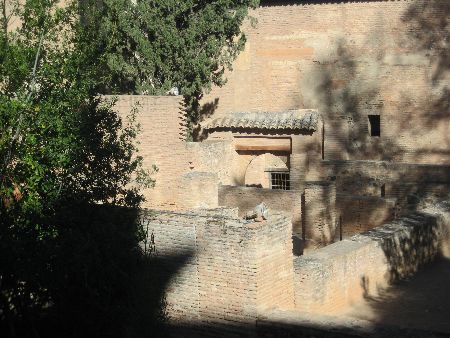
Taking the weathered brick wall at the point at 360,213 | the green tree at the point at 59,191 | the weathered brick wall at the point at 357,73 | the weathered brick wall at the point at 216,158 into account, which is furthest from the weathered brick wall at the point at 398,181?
the green tree at the point at 59,191

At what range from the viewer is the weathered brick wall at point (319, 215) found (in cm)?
1731

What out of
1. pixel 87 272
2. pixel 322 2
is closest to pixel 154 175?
pixel 87 272

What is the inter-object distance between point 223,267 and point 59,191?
2.41 meters

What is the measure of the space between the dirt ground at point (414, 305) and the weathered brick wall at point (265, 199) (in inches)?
176

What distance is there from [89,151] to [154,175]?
5907 millimetres

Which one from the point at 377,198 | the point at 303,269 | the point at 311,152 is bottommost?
the point at 303,269

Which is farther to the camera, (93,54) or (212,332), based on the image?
(93,54)

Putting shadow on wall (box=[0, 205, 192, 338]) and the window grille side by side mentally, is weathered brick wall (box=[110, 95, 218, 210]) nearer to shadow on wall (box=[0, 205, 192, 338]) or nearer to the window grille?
shadow on wall (box=[0, 205, 192, 338])

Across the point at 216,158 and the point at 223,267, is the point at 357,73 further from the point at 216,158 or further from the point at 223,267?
the point at 223,267

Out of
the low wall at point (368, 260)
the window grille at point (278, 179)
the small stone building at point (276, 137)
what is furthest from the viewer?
the window grille at point (278, 179)

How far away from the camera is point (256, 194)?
19328mm

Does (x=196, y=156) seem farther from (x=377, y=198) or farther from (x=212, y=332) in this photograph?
(x=212, y=332)

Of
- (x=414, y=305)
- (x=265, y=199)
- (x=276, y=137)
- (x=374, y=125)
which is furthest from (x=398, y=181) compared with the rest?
(x=414, y=305)

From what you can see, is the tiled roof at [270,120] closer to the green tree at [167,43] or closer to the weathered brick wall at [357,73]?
the weathered brick wall at [357,73]
